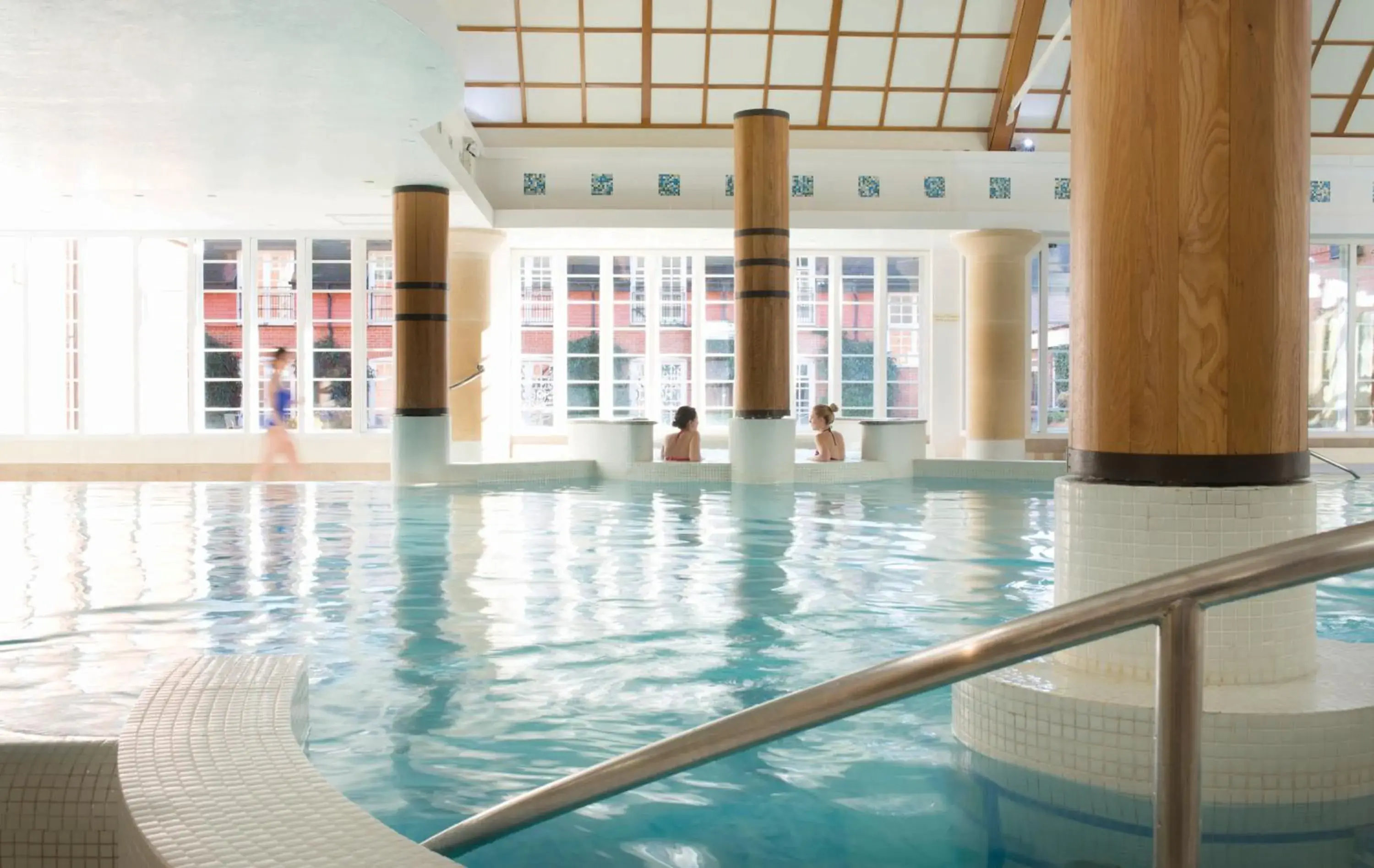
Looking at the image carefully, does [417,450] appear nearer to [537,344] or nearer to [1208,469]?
[537,344]

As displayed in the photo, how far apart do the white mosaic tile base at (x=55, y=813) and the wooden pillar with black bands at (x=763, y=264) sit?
10603 mm

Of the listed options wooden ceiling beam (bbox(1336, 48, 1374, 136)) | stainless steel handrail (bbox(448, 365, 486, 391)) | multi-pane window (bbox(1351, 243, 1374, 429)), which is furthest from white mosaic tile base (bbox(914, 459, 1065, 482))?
wooden ceiling beam (bbox(1336, 48, 1374, 136))

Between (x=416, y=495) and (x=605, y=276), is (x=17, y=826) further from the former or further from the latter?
(x=605, y=276)

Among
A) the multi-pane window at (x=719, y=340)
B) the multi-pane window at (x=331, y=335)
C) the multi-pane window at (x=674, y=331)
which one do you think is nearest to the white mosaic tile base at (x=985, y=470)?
the multi-pane window at (x=719, y=340)

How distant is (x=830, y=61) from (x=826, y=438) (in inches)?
228

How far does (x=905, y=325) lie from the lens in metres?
19.6

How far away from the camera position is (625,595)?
251 inches

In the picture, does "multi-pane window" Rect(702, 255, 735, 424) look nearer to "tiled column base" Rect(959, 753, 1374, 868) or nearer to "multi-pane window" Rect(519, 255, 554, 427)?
"multi-pane window" Rect(519, 255, 554, 427)

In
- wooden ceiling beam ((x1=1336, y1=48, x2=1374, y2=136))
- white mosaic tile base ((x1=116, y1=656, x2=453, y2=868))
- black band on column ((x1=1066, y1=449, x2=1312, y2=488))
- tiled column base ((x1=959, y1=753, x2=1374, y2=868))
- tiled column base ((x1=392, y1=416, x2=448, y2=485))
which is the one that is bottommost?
tiled column base ((x1=959, y1=753, x2=1374, y2=868))

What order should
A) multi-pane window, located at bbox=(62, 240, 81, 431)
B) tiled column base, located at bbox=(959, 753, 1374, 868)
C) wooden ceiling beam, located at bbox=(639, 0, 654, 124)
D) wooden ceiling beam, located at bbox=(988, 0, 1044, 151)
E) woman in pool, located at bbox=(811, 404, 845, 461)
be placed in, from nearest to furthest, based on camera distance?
tiled column base, located at bbox=(959, 753, 1374, 868)
woman in pool, located at bbox=(811, 404, 845, 461)
wooden ceiling beam, located at bbox=(639, 0, 654, 124)
wooden ceiling beam, located at bbox=(988, 0, 1044, 151)
multi-pane window, located at bbox=(62, 240, 81, 431)

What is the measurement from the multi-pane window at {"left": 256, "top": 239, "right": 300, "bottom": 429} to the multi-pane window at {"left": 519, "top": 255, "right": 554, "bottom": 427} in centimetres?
342

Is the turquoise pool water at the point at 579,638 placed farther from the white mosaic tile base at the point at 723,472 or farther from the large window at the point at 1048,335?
the large window at the point at 1048,335

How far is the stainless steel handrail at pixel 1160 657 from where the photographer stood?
5.30ft

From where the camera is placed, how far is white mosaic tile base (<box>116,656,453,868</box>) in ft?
7.11
